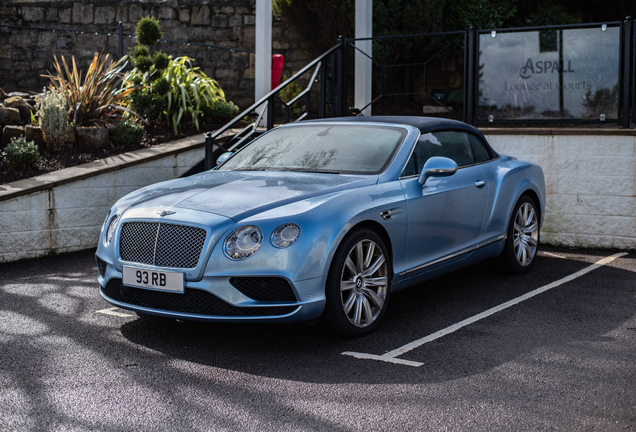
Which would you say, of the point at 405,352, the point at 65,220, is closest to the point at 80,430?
the point at 405,352

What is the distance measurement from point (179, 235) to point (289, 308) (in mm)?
830

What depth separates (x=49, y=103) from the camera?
9.21 m

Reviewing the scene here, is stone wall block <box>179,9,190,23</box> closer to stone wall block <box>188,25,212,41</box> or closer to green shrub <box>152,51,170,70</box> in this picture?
stone wall block <box>188,25,212,41</box>

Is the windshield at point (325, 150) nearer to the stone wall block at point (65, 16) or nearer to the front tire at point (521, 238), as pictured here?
the front tire at point (521, 238)

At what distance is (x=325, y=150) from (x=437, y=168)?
3.04 feet

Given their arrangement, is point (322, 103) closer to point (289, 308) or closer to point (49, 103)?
point (49, 103)

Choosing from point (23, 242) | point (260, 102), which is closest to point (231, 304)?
point (23, 242)

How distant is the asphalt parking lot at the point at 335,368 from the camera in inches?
136

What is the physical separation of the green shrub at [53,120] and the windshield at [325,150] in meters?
4.14

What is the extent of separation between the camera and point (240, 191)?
15.9 feet

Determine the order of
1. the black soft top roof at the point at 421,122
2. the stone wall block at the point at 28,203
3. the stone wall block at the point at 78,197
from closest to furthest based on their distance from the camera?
the black soft top roof at the point at 421,122 → the stone wall block at the point at 28,203 → the stone wall block at the point at 78,197

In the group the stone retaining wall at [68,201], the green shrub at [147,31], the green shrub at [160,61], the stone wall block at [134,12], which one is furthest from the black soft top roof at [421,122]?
the stone wall block at [134,12]

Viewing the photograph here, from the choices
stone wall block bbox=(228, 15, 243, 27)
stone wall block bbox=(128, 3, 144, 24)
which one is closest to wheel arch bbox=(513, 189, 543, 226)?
stone wall block bbox=(228, 15, 243, 27)

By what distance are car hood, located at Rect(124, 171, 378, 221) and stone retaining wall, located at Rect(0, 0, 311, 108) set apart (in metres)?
9.72
